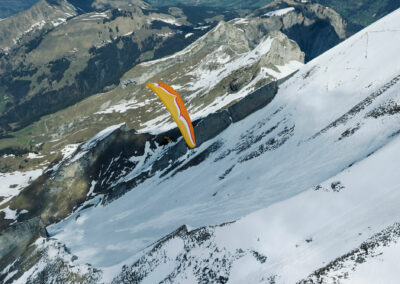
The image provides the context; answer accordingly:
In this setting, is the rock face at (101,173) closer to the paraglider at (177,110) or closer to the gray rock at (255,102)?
the gray rock at (255,102)

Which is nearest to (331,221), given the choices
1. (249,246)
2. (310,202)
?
(310,202)

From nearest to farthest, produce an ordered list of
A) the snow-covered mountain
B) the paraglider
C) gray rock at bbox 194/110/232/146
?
the snow-covered mountain
the paraglider
gray rock at bbox 194/110/232/146

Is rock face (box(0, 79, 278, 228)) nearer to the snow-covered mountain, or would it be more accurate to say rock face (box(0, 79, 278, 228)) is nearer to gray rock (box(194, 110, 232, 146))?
gray rock (box(194, 110, 232, 146))

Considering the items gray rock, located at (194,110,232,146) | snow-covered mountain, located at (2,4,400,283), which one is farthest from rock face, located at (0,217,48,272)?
gray rock, located at (194,110,232,146)

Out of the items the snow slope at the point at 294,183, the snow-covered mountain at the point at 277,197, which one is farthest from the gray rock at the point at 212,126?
the snow slope at the point at 294,183

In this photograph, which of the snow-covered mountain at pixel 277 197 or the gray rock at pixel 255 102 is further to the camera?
the gray rock at pixel 255 102

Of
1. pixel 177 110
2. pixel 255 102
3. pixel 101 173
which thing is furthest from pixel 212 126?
pixel 101 173
